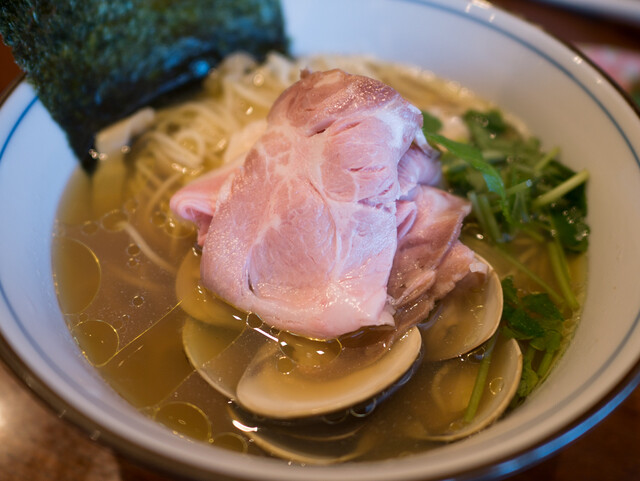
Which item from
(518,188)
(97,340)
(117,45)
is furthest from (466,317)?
(117,45)

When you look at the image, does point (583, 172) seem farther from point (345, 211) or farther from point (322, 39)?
point (322, 39)

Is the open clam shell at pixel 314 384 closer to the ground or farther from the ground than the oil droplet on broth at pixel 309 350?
farther from the ground

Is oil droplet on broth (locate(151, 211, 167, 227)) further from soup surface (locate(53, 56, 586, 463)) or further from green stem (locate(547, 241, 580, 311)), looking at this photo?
green stem (locate(547, 241, 580, 311))

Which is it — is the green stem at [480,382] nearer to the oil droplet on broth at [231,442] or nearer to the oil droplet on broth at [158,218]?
the oil droplet on broth at [231,442]

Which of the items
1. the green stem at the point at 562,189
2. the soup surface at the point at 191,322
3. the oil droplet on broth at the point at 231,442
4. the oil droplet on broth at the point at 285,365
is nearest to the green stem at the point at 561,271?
the soup surface at the point at 191,322

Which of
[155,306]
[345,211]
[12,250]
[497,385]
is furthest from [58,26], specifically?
[497,385]

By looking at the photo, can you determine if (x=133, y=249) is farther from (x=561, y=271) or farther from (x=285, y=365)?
(x=561, y=271)

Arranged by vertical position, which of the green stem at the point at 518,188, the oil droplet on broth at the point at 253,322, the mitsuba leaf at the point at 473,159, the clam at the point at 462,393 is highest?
the mitsuba leaf at the point at 473,159

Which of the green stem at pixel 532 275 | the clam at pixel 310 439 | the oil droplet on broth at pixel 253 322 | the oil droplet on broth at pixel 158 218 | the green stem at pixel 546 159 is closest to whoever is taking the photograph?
the clam at pixel 310 439
